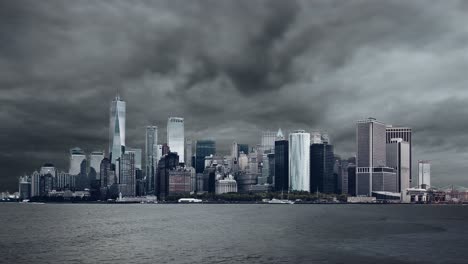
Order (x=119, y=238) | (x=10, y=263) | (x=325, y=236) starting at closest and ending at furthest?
(x=10, y=263), (x=119, y=238), (x=325, y=236)

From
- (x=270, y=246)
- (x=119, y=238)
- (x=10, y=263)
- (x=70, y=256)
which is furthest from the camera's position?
(x=119, y=238)

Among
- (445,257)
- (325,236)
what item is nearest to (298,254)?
(445,257)

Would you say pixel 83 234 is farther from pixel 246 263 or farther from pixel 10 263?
pixel 246 263

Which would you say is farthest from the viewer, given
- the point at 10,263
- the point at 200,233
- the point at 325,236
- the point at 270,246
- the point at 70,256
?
the point at 200,233

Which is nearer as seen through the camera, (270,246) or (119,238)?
A: (270,246)

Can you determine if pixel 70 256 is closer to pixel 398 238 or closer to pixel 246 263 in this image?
pixel 246 263

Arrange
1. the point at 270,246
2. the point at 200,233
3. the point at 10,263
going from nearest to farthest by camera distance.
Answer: the point at 10,263
the point at 270,246
the point at 200,233

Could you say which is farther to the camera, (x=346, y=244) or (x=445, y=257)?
(x=346, y=244)

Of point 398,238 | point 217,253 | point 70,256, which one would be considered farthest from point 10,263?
point 398,238

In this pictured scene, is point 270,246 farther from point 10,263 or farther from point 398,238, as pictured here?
point 10,263
